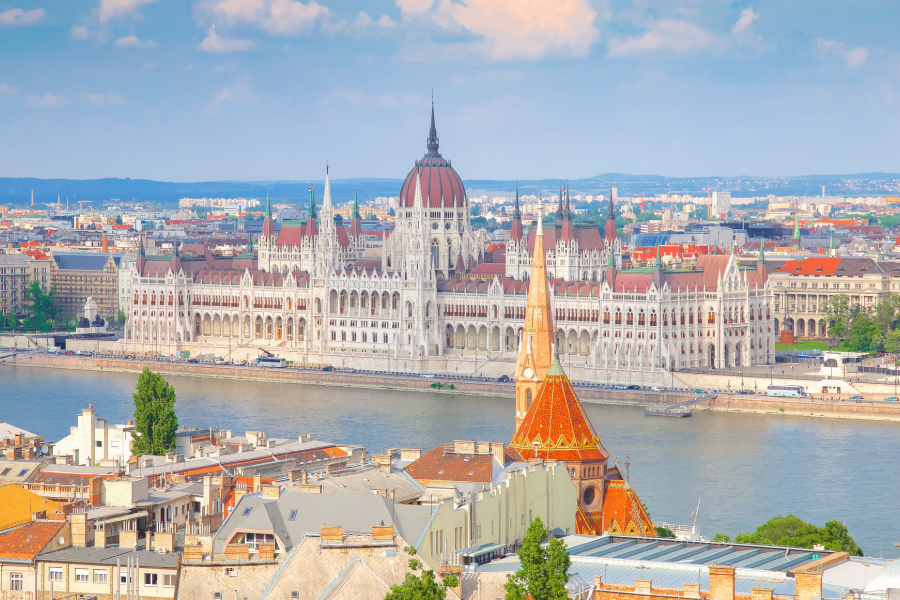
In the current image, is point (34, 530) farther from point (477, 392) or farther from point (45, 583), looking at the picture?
point (477, 392)

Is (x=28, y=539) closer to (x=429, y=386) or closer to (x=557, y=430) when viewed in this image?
(x=557, y=430)

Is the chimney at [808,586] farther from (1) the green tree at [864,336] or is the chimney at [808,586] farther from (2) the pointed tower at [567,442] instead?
(1) the green tree at [864,336]

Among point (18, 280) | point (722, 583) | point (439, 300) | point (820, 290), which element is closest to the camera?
A: point (722, 583)

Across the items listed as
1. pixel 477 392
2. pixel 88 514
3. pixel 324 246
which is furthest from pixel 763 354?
pixel 88 514

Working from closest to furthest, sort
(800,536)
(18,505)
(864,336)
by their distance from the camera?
(18,505) < (800,536) < (864,336)

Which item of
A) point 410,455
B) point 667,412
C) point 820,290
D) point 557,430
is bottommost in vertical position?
point 667,412

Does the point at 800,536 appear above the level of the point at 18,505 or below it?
below

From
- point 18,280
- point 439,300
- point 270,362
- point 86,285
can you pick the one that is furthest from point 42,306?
point 439,300
